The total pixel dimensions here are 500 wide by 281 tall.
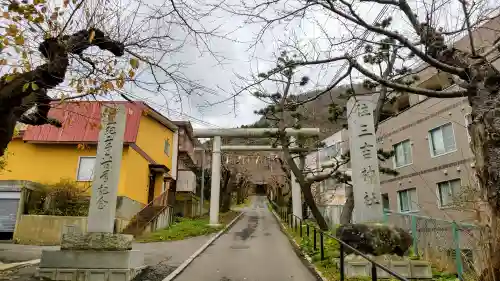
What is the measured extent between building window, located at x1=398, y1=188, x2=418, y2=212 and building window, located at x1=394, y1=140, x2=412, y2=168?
63.0 inches

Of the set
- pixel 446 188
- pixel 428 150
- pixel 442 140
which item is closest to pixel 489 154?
pixel 446 188

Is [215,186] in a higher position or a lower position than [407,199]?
higher

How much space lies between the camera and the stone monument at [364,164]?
28.9 feet

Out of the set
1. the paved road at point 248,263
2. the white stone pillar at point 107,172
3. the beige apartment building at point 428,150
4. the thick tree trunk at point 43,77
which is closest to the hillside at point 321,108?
the thick tree trunk at point 43,77

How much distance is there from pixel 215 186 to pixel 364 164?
13816 mm

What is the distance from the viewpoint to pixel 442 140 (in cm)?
1770

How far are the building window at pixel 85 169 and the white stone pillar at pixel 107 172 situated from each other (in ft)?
34.1

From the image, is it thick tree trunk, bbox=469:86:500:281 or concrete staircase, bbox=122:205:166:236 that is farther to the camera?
concrete staircase, bbox=122:205:166:236

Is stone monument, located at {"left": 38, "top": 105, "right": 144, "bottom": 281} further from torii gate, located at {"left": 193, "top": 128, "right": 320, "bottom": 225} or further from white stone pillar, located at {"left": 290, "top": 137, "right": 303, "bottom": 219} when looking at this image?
white stone pillar, located at {"left": 290, "top": 137, "right": 303, "bottom": 219}

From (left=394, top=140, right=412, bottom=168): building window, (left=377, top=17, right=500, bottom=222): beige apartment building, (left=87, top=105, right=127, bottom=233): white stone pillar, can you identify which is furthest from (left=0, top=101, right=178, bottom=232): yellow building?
(left=394, top=140, right=412, bottom=168): building window

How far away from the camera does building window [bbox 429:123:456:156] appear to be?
17.1 metres

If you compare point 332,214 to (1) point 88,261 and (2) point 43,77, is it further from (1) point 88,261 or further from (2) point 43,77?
(2) point 43,77

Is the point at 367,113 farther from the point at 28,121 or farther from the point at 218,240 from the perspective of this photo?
the point at 218,240

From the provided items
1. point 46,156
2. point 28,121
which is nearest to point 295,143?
point 46,156
